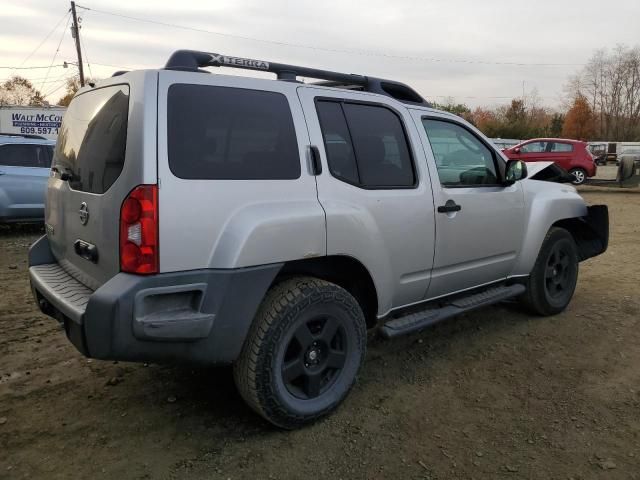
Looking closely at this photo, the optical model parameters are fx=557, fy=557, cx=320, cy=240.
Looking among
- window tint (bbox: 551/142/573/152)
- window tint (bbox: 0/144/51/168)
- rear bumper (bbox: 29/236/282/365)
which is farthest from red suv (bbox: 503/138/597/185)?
rear bumper (bbox: 29/236/282/365)

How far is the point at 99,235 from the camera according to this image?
2750 mm

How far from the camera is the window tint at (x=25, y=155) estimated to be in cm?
911

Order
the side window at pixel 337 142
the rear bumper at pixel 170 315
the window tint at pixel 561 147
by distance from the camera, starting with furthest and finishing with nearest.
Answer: the window tint at pixel 561 147, the side window at pixel 337 142, the rear bumper at pixel 170 315

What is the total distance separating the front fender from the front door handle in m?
1.02

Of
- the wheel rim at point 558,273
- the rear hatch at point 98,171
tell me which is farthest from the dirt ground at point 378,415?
the rear hatch at point 98,171

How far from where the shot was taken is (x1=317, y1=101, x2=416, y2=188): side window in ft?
10.6

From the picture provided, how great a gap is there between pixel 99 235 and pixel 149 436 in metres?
1.12

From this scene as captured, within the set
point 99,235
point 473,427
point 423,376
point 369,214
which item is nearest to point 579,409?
point 473,427

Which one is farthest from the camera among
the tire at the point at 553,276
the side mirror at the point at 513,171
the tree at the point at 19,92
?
the tree at the point at 19,92

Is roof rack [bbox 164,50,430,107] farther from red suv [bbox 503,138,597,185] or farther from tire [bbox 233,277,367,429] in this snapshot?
red suv [bbox 503,138,597,185]

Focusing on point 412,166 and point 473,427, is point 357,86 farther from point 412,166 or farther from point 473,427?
point 473,427

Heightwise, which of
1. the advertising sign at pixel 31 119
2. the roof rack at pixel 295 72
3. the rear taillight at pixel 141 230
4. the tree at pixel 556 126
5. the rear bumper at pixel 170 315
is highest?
the tree at pixel 556 126

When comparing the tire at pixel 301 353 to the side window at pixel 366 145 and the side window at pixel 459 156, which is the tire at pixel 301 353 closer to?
the side window at pixel 366 145

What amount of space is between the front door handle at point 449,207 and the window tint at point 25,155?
7.88 metres
